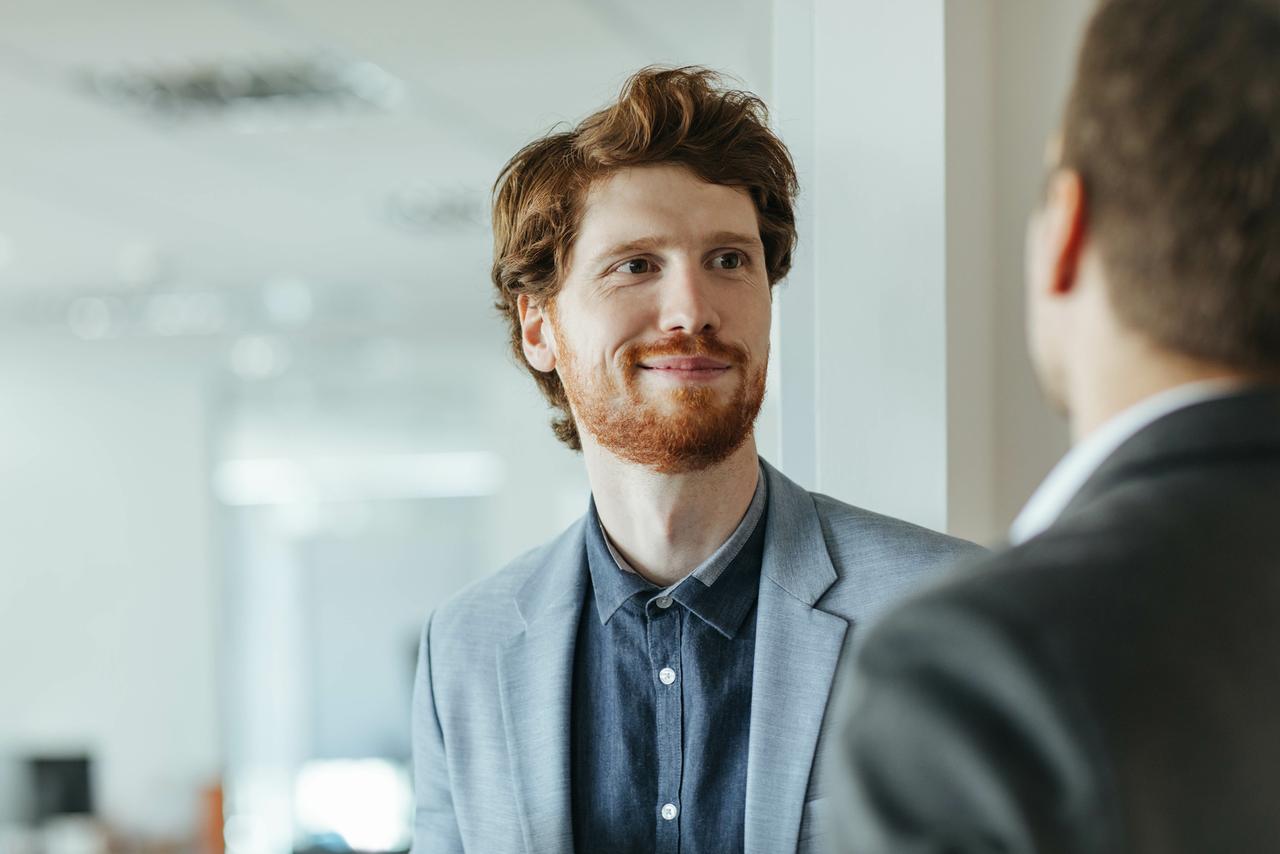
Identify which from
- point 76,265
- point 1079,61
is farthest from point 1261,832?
point 76,265

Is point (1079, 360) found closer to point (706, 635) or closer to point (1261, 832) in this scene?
point (1261, 832)

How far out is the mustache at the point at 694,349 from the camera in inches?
69.5

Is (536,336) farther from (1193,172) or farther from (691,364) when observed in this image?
(1193,172)

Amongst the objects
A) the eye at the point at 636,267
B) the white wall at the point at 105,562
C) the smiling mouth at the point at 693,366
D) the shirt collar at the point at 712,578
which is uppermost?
the eye at the point at 636,267

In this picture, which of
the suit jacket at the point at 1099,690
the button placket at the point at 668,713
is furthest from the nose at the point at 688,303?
the suit jacket at the point at 1099,690

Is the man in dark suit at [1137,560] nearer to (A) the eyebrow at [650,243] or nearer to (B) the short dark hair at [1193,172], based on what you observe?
(B) the short dark hair at [1193,172]

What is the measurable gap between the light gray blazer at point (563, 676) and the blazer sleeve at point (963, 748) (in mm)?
898

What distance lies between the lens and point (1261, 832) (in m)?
0.72

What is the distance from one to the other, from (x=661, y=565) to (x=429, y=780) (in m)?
0.43

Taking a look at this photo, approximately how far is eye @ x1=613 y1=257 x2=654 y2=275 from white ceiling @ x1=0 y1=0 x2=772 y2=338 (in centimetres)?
56

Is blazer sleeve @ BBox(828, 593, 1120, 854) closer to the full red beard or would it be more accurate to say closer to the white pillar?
the full red beard

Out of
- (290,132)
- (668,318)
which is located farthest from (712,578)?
(290,132)

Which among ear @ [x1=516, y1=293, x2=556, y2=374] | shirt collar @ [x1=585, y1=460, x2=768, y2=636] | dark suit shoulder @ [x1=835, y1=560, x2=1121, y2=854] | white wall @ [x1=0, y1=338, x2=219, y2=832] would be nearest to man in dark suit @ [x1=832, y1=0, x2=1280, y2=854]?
dark suit shoulder @ [x1=835, y1=560, x2=1121, y2=854]

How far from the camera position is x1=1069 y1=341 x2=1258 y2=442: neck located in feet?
2.63
